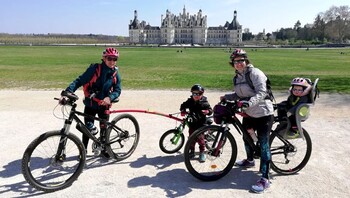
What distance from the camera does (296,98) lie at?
503cm

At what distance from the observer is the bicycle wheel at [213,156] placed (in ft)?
15.2

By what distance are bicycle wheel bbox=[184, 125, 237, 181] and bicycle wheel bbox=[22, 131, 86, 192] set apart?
1.63 meters

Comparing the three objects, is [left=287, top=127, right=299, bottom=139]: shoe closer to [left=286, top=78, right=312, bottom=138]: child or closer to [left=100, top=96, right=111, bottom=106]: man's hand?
[left=286, top=78, right=312, bottom=138]: child

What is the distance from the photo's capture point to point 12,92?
13.2 metres

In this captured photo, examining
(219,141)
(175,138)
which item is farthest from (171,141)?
(219,141)

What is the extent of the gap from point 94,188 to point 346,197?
3503 mm

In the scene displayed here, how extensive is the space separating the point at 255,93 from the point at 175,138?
204cm

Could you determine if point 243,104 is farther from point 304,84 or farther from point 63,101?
point 63,101

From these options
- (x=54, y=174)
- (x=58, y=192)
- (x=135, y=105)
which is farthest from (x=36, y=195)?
(x=135, y=105)

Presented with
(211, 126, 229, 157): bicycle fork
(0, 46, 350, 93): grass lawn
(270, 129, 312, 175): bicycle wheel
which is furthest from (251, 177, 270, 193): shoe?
(0, 46, 350, 93): grass lawn

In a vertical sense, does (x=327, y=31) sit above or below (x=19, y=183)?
above

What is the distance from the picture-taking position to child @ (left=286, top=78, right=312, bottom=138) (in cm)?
491

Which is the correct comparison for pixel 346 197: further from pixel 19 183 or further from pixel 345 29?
pixel 345 29

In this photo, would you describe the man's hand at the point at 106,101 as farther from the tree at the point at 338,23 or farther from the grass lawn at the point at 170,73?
the tree at the point at 338,23
